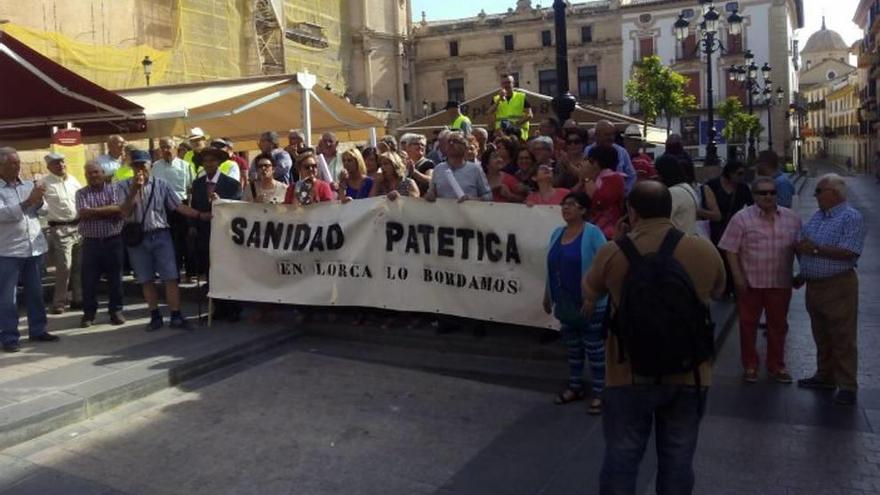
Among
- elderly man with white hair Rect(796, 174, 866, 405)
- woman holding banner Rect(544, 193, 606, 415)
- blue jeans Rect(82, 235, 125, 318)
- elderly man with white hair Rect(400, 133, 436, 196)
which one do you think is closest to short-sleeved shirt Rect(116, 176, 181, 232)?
blue jeans Rect(82, 235, 125, 318)

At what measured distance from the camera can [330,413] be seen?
5.69m

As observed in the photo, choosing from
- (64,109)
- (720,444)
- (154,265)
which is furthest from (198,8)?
(720,444)

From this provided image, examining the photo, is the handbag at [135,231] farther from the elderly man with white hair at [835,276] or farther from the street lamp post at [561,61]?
the elderly man with white hair at [835,276]

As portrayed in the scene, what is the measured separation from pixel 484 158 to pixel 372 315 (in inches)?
81.0

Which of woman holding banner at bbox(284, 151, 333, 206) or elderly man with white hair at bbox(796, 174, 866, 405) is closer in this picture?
elderly man with white hair at bbox(796, 174, 866, 405)

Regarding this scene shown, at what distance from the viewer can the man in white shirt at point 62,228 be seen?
29.0ft

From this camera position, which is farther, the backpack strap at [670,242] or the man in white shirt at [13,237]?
the man in white shirt at [13,237]

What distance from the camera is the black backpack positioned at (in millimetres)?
3365

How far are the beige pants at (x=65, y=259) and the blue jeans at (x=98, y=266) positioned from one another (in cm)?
107

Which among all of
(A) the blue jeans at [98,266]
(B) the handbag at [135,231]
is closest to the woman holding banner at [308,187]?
(B) the handbag at [135,231]

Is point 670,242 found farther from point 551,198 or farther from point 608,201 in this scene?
point 551,198

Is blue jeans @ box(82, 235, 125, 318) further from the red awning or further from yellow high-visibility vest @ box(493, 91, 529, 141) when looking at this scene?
yellow high-visibility vest @ box(493, 91, 529, 141)

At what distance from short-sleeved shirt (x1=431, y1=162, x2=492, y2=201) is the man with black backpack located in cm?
357

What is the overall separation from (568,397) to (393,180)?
292 centimetres
